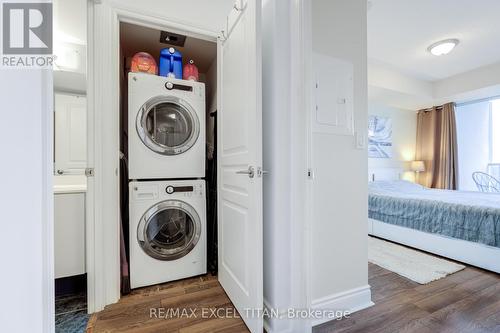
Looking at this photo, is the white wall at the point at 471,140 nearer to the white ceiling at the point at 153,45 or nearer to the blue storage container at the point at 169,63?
the white ceiling at the point at 153,45

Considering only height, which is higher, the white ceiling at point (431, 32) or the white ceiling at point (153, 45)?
the white ceiling at point (431, 32)

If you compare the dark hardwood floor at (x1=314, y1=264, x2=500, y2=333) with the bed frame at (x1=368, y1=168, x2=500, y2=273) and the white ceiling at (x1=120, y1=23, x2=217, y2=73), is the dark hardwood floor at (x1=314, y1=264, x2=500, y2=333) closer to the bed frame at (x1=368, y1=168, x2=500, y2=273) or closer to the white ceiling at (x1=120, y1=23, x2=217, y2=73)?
the bed frame at (x1=368, y1=168, x2=500, y2=273)

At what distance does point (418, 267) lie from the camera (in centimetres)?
219

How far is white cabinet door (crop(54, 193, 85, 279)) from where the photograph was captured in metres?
1.62

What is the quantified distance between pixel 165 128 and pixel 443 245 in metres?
3.16

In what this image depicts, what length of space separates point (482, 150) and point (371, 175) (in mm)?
2173

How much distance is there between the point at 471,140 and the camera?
4359mm

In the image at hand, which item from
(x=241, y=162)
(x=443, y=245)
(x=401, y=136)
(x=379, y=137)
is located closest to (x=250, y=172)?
(x=241, y=162)

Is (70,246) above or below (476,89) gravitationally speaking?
below

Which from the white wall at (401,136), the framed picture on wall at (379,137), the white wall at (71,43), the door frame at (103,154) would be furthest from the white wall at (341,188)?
the white wall at (401,136)

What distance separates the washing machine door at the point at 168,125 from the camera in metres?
1.84

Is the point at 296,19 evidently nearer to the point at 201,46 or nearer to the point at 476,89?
the point at 201,46

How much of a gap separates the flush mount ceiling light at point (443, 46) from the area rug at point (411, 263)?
102 inches

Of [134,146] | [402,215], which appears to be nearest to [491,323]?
[402,215]
